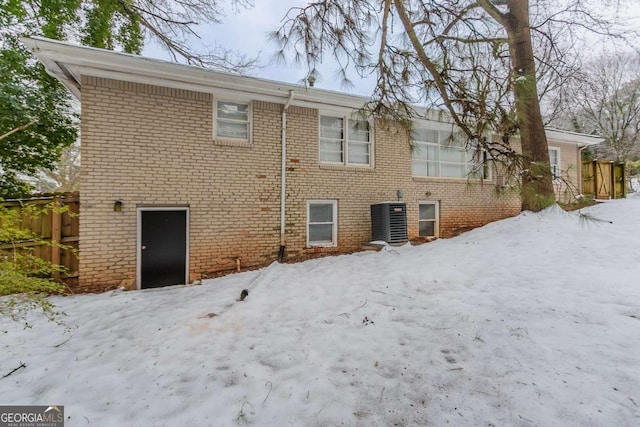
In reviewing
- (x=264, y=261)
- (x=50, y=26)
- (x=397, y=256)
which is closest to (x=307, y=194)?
(x=264, y=261)

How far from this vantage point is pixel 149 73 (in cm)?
571

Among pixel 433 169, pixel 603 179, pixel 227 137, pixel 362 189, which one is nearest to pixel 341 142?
pixel 362 189

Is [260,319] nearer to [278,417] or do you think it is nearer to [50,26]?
[278,417]

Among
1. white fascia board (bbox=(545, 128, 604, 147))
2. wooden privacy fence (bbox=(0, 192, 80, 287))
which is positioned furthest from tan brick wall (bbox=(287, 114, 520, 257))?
wooden privacy fence (bbox=(0, 192, 80, 287))

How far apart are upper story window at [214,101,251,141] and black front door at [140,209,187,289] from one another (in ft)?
6.92

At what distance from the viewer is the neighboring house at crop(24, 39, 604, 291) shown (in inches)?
219

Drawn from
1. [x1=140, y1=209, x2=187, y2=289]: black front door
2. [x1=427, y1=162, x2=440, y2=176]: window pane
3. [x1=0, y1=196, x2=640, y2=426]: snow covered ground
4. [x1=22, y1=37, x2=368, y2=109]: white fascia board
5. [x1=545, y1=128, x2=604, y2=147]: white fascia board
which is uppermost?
[x1=545, y1=128, x2=604, y2=147]: white fascia board

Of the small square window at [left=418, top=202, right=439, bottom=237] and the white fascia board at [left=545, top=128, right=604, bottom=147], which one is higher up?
the white fascia board at [left=545, top=128, right=604, bottom=147]

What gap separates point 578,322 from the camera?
121 inches

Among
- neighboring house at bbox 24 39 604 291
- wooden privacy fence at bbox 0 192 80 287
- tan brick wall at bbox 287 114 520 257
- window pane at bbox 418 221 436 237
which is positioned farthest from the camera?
window pane at bbox 418 221 436 237

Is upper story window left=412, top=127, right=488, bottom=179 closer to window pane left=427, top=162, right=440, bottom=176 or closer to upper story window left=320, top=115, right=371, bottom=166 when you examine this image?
window pane left=427, top=162, right=440, bottom=176

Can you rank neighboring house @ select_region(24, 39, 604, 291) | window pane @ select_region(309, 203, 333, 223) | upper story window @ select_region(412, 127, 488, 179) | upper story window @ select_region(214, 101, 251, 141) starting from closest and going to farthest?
1. neighboring house @ select_region(24, 39, 604, 291)
2. upper story window @ select_region(214, 101, 251, 141)
3. window pane @ select_region(309, 203, 333, 223)
4. upper story window @ select_region(412, 127, 488, 179)

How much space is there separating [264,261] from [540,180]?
5.68 m

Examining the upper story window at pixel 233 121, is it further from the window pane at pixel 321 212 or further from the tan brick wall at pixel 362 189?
the window pane at pixel 321 212
